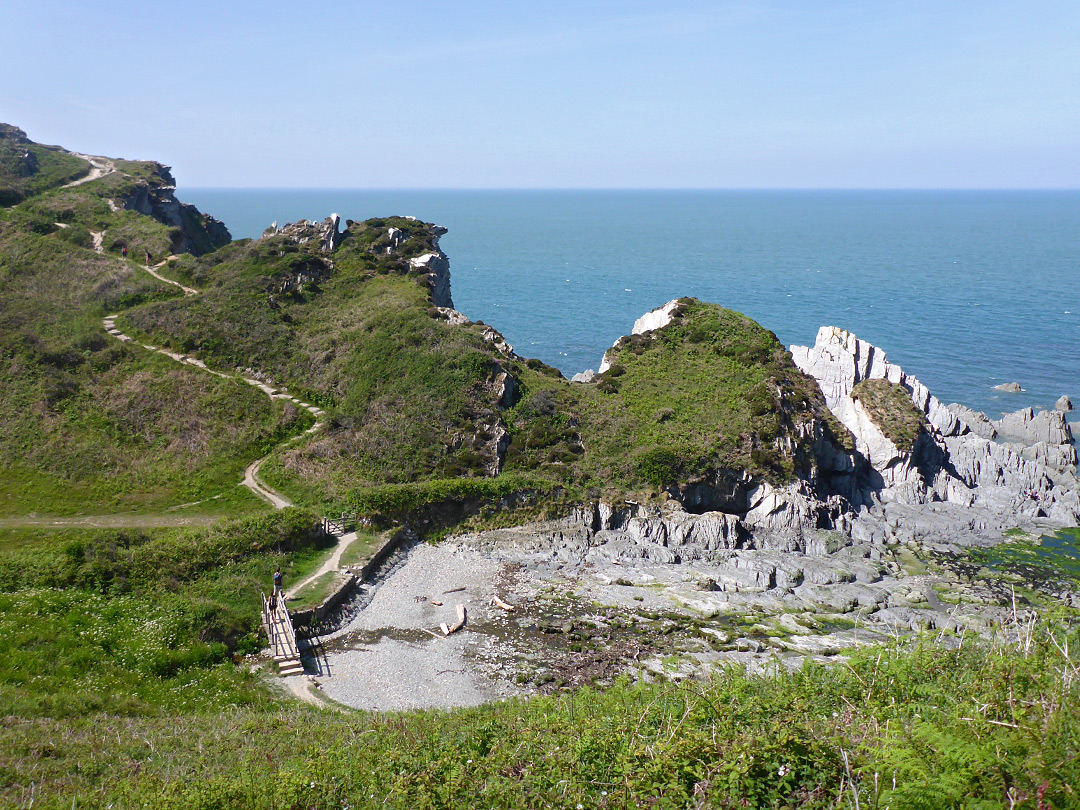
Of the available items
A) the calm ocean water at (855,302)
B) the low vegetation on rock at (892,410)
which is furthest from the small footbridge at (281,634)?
the calm ocean water at (855,302)

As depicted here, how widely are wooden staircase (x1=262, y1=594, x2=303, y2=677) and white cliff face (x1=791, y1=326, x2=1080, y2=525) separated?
41.4 meters

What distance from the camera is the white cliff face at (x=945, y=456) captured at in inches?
1965

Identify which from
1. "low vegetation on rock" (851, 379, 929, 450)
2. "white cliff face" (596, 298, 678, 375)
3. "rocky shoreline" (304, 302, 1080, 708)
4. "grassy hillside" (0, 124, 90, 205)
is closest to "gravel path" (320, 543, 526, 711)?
"rocky shoreline" (304, 302, 1080, 708)

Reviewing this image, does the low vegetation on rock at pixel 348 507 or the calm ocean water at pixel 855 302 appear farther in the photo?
the calm ocean water at pixel 855 302

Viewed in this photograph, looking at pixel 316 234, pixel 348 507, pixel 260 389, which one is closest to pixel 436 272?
pixel 316 234

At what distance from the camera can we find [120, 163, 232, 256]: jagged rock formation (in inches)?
3425

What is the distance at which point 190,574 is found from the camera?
113 feet

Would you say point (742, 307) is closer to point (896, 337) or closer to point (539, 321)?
point (896, 337)

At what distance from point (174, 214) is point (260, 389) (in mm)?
56558

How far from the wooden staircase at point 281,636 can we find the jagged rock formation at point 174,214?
58.0 metres

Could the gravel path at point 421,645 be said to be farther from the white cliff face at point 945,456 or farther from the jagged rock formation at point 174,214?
the jagged rock formation at point 174,214

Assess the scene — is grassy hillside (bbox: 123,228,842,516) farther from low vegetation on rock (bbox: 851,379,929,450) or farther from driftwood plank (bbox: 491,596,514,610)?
driftwood plank (bbox: 491,596,514,610)

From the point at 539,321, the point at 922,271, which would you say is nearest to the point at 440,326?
the point at 539,321

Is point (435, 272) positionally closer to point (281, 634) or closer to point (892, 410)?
point (892, 410)
